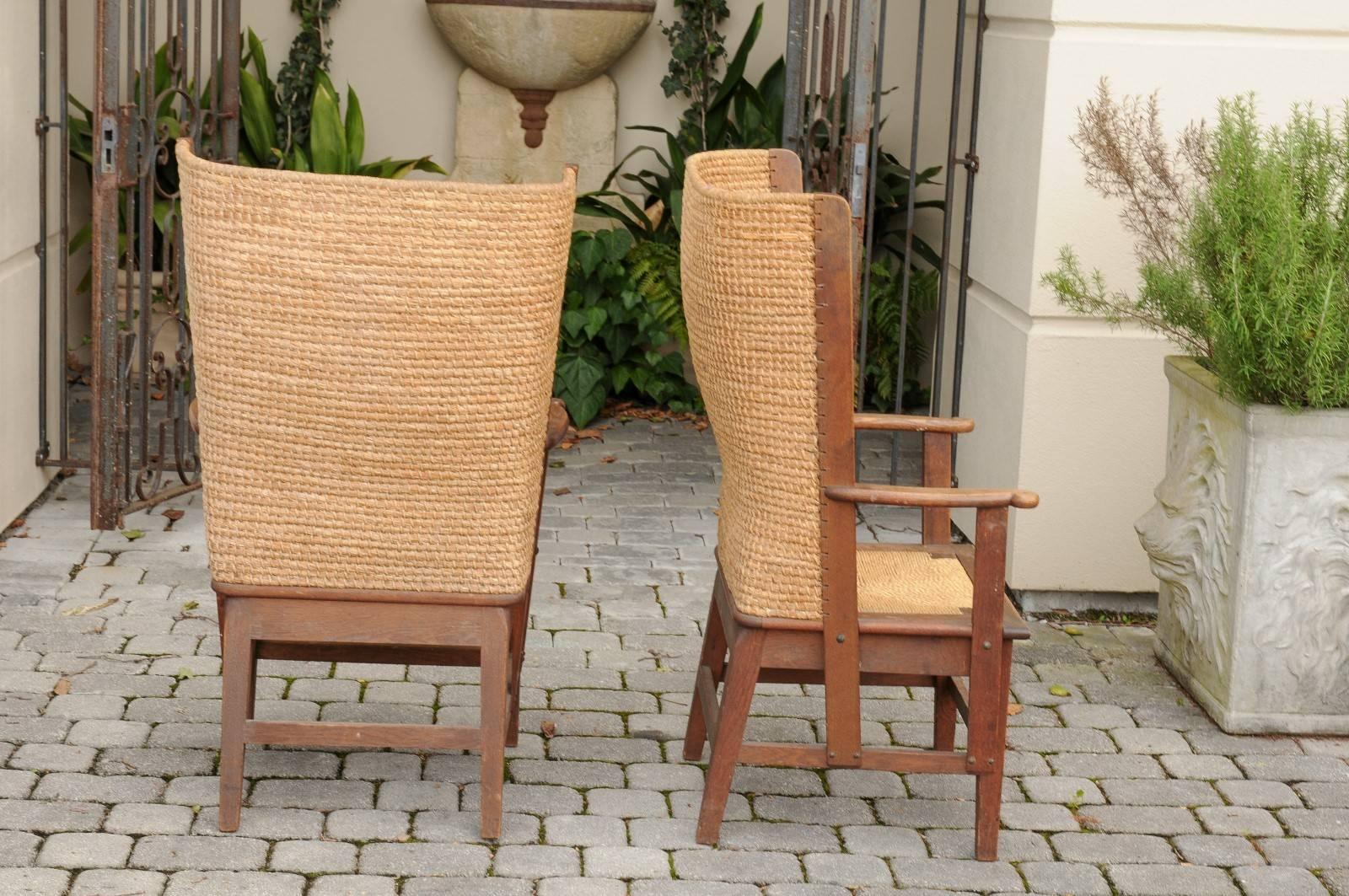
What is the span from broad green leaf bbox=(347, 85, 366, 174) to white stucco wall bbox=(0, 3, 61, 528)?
185 cm

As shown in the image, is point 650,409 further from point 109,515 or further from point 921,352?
point 109,515

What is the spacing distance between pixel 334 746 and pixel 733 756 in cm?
93

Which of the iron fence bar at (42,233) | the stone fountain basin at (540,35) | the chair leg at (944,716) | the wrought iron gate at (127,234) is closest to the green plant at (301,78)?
the stone fountain basin at (540,35)

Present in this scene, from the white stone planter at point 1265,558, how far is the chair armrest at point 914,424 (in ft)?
2.37

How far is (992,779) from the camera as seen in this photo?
3037 mm

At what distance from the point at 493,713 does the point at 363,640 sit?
281 millimetres

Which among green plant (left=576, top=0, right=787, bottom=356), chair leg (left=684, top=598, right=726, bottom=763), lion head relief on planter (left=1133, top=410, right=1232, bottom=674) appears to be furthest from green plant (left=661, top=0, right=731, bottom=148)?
chair leg (left=684, top=598, right=726, bottom=763)

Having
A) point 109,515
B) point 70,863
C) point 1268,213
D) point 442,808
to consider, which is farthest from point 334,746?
point 1268,213

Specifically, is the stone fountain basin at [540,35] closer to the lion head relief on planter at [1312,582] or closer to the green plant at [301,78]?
the green plant at [301,78]

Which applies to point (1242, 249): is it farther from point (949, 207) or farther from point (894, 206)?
point (894, 206)

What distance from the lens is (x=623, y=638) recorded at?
13.8ft

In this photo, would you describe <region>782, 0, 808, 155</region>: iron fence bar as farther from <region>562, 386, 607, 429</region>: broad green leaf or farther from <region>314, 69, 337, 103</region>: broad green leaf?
<region>314, 69, 337, 103</region>: broad green leaf

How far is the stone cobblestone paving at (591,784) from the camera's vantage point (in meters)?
2.96

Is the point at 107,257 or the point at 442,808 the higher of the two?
the point at 107,257
